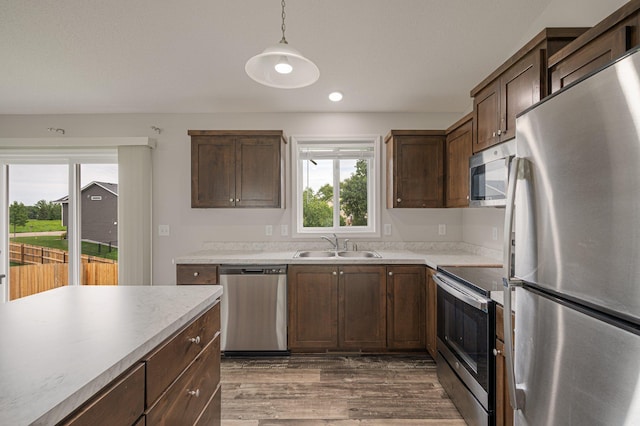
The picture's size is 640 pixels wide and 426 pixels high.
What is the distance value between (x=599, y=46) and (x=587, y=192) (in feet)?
2.33

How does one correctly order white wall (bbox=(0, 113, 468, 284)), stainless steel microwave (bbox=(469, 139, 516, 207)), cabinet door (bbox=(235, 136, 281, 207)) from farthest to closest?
1. white wall (bbox=(0, 113, 468, 284))
2. cabinet door (bbox=(235, 136, 281, 207))
3. stainless steel microwave (bbox=(469, 139, 516, 207))

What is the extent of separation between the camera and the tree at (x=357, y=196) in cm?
362

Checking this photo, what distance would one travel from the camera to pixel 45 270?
141 inches

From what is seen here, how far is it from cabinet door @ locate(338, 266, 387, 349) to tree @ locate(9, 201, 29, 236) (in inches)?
150

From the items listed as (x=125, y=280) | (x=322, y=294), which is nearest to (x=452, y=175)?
(x=322, y=294)

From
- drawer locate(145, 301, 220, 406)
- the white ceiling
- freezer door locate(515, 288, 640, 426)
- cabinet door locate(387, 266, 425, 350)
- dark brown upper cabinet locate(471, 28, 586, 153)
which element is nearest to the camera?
freezer door locate(515, 288, 640, 426)

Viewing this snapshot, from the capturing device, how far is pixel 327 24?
6.88ft

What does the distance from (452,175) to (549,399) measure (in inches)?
89.2

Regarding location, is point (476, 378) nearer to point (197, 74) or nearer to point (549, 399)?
point (549, 399)

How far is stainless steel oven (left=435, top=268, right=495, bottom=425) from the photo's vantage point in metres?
1.64

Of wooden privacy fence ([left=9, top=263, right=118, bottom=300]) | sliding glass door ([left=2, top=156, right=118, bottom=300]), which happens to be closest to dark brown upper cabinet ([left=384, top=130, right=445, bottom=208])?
sliding glass door ([left=2, top=156, right=118, bottom=300])

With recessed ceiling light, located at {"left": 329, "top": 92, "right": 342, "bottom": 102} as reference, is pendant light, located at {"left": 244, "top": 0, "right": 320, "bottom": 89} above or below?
below

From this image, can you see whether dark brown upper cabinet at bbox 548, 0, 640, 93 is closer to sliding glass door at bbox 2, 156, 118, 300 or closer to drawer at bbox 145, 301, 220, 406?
drawer at bbox 145, 301, 220, 406

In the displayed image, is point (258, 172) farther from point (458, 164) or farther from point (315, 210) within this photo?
point (458, 164)
